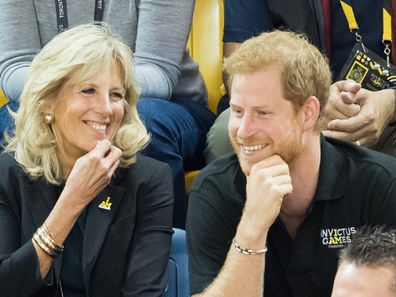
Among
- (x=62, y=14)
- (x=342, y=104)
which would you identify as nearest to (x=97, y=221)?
(x=342, y=104)

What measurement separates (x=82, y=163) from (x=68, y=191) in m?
A: 0.09

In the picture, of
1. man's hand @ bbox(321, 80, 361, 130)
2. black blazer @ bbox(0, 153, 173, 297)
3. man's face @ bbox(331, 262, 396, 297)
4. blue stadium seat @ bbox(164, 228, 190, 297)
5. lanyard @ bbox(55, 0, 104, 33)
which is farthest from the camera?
lanyard @ bbox(55, 0, 104, 33)

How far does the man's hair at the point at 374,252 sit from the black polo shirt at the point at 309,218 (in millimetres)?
379

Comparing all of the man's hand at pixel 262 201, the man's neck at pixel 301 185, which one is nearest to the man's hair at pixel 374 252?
the man's hand at pixel 262 201

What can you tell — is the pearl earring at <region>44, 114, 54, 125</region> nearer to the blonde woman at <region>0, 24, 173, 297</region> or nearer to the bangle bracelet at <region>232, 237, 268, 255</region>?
the blonde woman at <region>0, 24, 173, 297</region>

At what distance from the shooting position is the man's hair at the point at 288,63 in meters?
1.97

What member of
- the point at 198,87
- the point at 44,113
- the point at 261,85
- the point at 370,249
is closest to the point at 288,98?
the point at 261,85

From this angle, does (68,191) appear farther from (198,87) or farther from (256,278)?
(198,87)

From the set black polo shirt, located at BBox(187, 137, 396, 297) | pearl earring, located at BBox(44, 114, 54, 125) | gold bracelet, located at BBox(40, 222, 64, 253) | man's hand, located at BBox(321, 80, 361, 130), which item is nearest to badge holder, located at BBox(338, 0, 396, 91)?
man's hand, located at BBox(321, 80, 361, 130)

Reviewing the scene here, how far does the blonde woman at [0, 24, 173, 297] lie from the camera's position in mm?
2201

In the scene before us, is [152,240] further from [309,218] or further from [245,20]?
[245,20]

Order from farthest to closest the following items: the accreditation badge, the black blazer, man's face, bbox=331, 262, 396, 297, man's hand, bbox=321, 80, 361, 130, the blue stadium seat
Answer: the accreditation badge, man's hand, bbox=321, 80, 361, 130, the blue stadium seat, the black blazer, man's face, bbox=331, 262, 396, 297

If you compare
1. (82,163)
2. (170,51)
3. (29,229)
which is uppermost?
(170,51)

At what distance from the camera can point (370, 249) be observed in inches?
60.3
